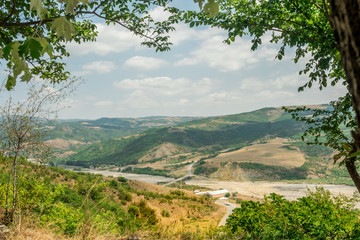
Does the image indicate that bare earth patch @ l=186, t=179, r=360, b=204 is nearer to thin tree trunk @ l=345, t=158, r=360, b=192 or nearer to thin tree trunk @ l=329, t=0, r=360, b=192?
thin tree trunk @ l=345, t=158, r=360, b=192

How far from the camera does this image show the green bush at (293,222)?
5309 millimetres

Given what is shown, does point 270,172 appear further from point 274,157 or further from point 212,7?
point 212,7

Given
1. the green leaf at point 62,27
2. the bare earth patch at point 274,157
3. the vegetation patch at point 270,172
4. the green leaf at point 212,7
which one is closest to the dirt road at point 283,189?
the vegetation patch at point 270,172

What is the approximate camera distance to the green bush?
209 inches

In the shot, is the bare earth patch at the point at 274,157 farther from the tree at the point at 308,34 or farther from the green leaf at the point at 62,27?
the green leaf at the point at 62,27

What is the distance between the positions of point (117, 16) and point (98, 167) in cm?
18250

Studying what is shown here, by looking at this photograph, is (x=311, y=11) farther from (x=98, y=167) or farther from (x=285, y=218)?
(x=98, y=167)

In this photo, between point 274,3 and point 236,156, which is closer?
point 274,3

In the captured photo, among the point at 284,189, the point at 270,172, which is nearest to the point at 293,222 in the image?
the point at 284,189

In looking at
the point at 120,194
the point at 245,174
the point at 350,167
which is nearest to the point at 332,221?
the point at 350,167

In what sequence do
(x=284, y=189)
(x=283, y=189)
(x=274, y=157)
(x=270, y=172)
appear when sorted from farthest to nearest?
(x=274, y=157), (x=270, y=172), (x=283, y=189), (x=284, y=189)

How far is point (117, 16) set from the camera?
6406 millimetres

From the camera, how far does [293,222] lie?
18.7ft

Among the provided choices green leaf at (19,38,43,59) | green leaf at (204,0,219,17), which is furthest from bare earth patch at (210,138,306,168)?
green leaf at (19,38,43,59)
